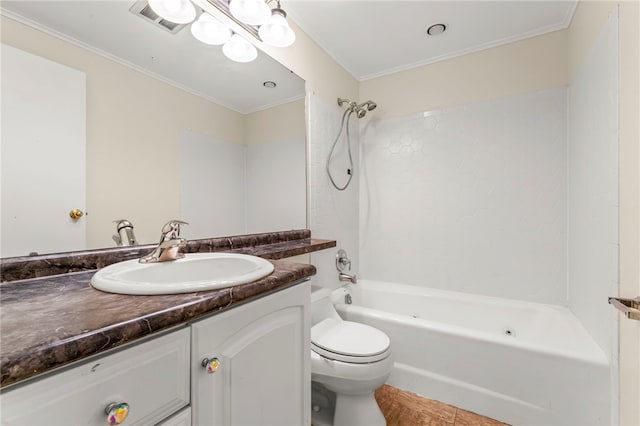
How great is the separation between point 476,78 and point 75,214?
250 centimetres

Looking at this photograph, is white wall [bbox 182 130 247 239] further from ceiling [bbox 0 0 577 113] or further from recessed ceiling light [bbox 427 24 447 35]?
recessed ceiling light [bbox 427 24 447 35]

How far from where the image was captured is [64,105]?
2.77 ft

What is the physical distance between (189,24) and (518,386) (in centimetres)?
235

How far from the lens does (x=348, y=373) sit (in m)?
1.21

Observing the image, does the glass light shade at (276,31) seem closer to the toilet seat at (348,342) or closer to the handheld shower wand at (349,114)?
the handheld shower wand at (349,114)

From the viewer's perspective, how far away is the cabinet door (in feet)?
1.99

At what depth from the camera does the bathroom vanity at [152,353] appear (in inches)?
15.4

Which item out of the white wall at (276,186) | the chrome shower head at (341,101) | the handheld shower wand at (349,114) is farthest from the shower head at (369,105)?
the white wall at (276,186)

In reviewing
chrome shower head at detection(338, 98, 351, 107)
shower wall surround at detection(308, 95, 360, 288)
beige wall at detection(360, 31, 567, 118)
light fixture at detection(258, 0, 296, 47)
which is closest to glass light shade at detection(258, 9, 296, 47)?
light fixture at detection(258, 0, 296, 47)

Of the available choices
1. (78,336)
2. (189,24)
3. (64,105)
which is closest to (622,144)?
(78,336)

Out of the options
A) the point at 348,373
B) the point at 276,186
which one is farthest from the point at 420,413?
the point at 276,186

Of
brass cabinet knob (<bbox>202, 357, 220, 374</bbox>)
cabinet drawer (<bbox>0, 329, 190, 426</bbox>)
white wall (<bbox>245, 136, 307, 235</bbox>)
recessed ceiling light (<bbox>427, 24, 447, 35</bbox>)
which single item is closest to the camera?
cabinet drawer (<bbox>0, 329, 190, 426</bbox>)

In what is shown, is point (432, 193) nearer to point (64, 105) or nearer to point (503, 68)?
point (503, 68)

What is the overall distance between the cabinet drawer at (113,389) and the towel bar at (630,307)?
51.1 inches
